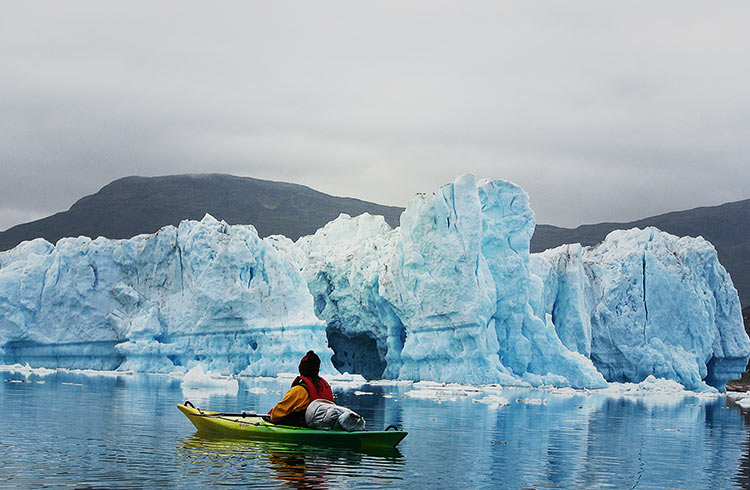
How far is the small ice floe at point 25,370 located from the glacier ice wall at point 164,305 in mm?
1399

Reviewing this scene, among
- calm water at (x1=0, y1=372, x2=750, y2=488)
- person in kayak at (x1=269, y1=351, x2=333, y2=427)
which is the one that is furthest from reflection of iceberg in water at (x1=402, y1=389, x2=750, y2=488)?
person in kayak at (x1=269, y1=351, x2=333, y2=427)

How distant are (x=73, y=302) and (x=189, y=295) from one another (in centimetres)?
519

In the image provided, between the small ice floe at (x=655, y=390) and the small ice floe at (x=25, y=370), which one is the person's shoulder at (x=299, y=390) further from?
the small ice floe at (x=655, y=390)

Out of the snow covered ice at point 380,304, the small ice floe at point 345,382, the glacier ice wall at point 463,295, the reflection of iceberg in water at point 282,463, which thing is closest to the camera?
the reflection of iceberg in water at point 282,463

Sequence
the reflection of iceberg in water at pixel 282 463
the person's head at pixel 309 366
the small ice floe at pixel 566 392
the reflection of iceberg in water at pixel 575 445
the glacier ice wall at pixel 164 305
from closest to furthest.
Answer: the reflection of iceberg in water at pixel 282 463 → the reflection of iceberg in water at pixel 575 445 → the person's head at pixel 309 366 → the small ice floe at pixel 566 392 → the glacier ice wall at pixel 164 305

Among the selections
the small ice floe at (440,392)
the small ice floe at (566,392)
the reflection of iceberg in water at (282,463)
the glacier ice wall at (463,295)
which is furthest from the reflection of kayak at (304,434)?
the glacier ice wall at (463,295)

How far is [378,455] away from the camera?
11227 mm

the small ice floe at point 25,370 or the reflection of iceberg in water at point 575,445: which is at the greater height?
the reflection of iceberg in water at point 575,445

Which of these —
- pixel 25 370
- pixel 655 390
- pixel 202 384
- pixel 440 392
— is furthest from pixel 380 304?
pixel 25 370

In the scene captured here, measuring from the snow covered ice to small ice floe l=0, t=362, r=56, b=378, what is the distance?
152 centimetres

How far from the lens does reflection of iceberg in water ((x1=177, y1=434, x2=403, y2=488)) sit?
8.83m

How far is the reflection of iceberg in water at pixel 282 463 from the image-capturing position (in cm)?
883

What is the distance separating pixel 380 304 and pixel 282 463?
2983cm

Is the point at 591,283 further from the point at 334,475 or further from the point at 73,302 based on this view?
the point at 334,475
